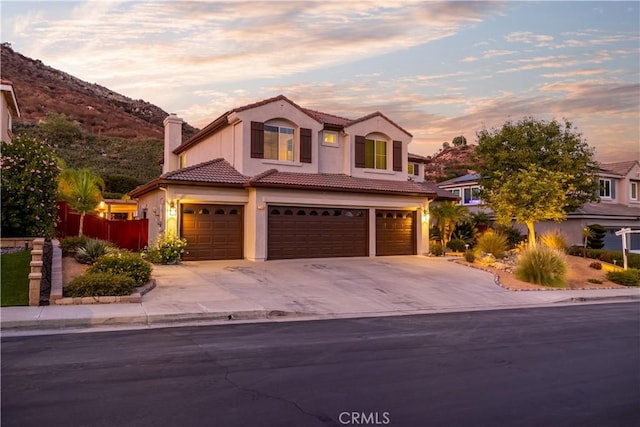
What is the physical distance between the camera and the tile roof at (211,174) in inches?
811

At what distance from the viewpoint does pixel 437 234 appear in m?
30.2

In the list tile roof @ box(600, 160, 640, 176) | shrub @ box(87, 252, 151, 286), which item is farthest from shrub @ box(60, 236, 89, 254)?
tile roof @ box(600, 160, 640, 176)

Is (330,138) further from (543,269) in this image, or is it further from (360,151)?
(543,269)

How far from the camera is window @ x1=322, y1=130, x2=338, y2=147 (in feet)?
82.7

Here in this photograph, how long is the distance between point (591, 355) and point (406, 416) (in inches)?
195

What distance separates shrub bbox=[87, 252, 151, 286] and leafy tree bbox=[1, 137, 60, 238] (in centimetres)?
328

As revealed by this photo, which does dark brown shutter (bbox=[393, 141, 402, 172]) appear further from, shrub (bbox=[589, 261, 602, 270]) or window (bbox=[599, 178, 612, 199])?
window (bbox=[599, 178, 612, 199])

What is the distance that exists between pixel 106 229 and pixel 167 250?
229 inches

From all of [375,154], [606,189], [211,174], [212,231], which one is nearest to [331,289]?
[212,231]

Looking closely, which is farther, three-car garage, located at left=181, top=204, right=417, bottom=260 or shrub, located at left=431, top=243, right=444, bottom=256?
shrub, located at left=431, top=243, right=444, bottom=256

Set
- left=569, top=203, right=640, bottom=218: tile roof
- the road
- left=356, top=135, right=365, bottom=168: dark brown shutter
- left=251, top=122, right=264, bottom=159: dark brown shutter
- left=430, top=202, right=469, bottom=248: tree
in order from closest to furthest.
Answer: the road < left=251, top=122, right=264, bottom=159: dark brown shutter < left=356, top=135, right=365, bottom=168: dark brown shutter < left=430, top=202, right=469, bottom=248: tree < left=569, top=203, right=640, bottom=218: tile roof

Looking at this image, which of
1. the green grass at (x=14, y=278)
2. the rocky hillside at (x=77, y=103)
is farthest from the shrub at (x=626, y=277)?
the rocky hillside at (x=77, y=103)

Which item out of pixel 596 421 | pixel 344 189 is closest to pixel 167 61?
pixel 344 189

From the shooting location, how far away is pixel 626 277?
21.6 m
